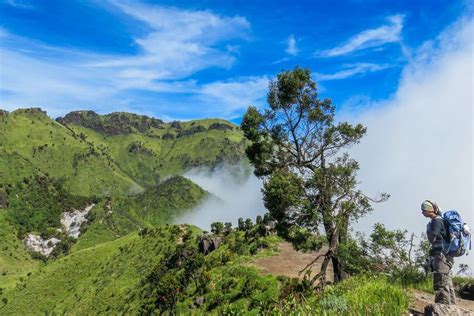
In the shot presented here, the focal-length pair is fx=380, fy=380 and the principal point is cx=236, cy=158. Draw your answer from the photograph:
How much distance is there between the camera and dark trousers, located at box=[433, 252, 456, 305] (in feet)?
34.3

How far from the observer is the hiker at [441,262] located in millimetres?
10492

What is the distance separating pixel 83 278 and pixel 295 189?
302 ft

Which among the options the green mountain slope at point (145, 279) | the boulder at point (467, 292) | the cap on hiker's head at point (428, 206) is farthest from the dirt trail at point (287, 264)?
the cap on hiker's head at point (428, 206)

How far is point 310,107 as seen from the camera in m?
25.7

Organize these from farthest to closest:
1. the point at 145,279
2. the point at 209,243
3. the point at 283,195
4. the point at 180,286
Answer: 1. the point at 145,279
2. the point at 209,243
3. the point at 180,286
4. the point at 283,195

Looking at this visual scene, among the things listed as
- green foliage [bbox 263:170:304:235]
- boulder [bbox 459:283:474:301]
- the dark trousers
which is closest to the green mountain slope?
green foliage [bbox 263:170:304:235]

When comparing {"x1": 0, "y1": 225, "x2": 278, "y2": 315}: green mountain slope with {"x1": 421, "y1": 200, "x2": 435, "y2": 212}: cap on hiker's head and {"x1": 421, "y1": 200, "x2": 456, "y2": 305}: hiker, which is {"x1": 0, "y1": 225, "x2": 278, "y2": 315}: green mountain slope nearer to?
{"x1": 421, "y1": 200, "x2": 456, "y2": 305}: hiker

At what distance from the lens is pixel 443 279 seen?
1055cm

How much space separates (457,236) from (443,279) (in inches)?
49.8

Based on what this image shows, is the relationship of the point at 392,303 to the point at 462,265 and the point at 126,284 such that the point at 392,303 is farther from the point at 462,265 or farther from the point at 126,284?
the point at 126,284

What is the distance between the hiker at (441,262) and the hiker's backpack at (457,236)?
0.41ft

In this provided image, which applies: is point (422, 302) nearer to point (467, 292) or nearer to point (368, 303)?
point (368, 303)

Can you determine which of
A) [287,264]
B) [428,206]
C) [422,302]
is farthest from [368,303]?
[287,264]

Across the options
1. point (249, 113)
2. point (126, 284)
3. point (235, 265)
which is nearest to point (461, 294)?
point (249, 113)
